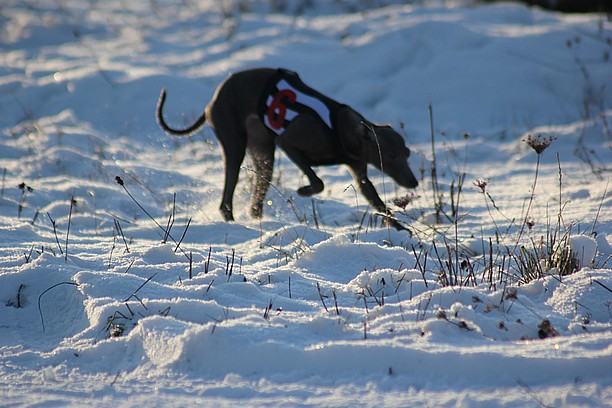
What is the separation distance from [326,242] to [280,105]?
5.86 feet

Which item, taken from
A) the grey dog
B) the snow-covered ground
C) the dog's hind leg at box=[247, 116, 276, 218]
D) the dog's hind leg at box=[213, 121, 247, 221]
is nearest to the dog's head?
the grey dog

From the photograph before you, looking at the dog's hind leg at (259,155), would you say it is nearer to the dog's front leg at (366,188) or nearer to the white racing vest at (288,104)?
the white racing vest at (288,104)

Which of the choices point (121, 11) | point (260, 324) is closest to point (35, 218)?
point (260, 324)

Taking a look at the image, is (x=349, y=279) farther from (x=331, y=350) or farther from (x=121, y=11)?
(x=121, y=11)

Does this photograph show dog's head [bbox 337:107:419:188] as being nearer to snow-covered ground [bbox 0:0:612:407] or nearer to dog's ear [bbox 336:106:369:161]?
dog's ear [bbox 336:106:369:161]

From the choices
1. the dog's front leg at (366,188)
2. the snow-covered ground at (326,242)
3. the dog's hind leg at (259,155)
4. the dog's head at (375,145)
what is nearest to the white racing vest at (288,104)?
the dog's head at (375,145)

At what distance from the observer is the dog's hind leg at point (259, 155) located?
5137 millimetres

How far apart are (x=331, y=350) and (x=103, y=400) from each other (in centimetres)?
67

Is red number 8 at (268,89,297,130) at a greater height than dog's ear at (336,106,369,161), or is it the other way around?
red number 8 at (268,89,297,130)

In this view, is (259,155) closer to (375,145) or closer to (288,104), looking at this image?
(288,104)

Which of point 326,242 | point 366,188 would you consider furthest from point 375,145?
point 326,242

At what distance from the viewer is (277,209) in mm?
5402

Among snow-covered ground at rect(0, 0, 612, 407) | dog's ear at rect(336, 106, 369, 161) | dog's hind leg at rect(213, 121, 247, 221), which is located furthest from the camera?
dog's hind leg at rect(213, 121, 247, 221)

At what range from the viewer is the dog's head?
4.66 m
